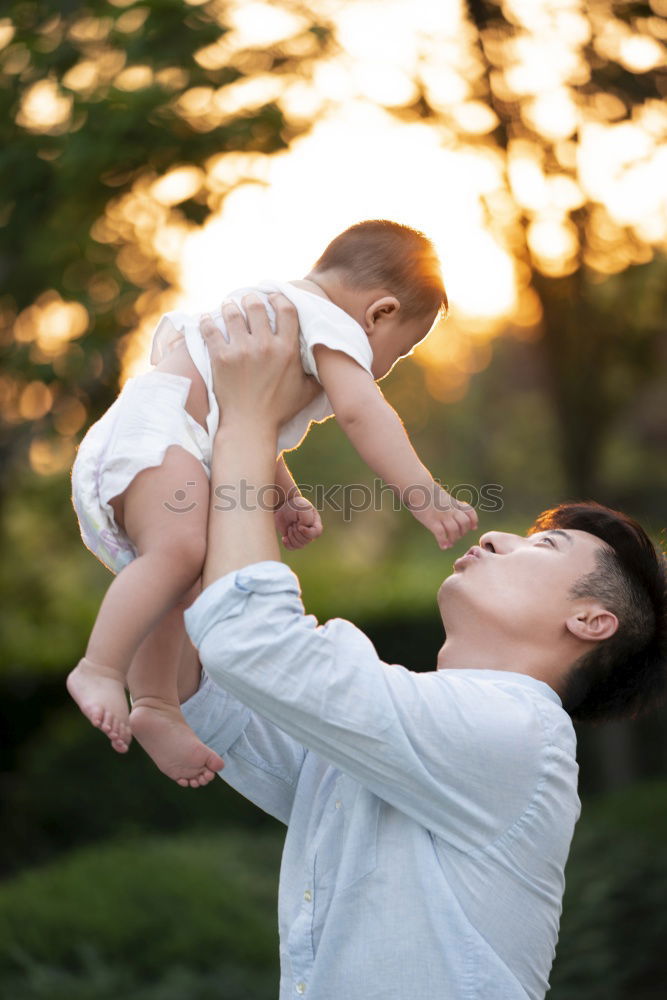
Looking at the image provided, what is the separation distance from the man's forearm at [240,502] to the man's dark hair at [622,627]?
0.69 m

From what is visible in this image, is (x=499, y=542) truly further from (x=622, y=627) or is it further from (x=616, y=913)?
(x=616, y=913)

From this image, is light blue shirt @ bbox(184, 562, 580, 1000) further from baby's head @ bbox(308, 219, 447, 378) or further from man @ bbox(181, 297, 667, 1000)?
baby's head @ bbox(308, 219, 447, 378)

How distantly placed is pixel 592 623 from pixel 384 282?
2.58 feet

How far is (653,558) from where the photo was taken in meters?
2.34

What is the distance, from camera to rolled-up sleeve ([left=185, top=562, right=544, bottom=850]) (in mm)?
1767

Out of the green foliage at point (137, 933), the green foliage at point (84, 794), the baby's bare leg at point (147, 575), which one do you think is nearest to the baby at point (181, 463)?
the baby's bare leg at point (147, 575)

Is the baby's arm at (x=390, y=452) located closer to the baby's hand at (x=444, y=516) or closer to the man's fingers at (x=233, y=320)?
the baby's hand at (x=444, y=516)

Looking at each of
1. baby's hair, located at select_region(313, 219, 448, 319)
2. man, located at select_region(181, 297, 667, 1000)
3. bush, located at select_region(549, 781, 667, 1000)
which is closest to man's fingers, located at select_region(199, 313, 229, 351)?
man, located at select_region(181, 297, 667, 1000)

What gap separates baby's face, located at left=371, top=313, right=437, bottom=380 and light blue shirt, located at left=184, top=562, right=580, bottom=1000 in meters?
0.63

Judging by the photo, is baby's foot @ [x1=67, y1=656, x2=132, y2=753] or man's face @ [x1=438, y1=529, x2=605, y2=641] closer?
baby's foot @ [x1=67, y1=656, x2=132, y2=753]

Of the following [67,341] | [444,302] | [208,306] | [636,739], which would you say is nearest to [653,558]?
[444,302]

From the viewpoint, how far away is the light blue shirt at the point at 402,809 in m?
1.78

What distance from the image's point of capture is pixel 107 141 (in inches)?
174

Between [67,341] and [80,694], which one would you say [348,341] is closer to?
[80,694]
